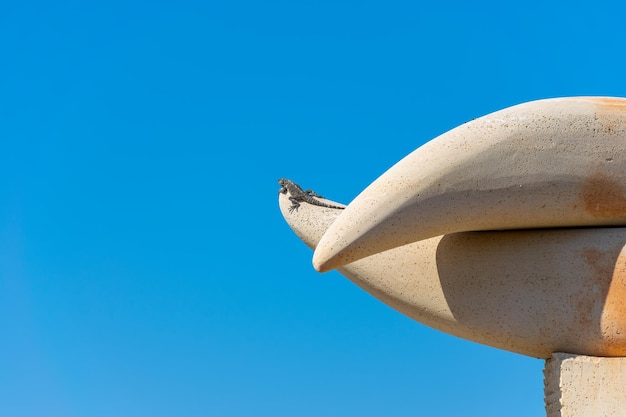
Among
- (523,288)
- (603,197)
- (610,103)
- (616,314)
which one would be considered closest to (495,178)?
(603,197)

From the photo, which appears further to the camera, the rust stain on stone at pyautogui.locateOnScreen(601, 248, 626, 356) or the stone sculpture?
the rust stain on stone at pyautogui.locateOnScreen(601, 248, 626, 356)

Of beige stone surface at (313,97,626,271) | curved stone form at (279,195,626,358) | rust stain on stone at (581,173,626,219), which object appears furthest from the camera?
curved stone form at (279,195,626,358)

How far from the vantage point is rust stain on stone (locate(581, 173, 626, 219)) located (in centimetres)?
923

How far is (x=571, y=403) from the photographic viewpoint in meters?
9.20

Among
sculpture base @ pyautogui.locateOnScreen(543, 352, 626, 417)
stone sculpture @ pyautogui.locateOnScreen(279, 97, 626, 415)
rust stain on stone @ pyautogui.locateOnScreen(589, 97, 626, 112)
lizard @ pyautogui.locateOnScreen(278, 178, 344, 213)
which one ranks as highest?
lizard @ pyautogui.locateOnScreen(278, 178, 344, 213)

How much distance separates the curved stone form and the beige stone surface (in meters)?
0.50

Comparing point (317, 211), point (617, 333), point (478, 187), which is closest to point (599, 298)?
point (617, 333)

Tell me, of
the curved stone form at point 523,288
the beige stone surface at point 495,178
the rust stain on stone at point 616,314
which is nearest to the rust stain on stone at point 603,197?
the beige stone surface at point 495,178

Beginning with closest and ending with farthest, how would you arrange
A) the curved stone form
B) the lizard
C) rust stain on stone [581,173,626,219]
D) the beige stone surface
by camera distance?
the beige stone surface, rust stain on stone [581,173,626,219], the curved stone form, the lizard

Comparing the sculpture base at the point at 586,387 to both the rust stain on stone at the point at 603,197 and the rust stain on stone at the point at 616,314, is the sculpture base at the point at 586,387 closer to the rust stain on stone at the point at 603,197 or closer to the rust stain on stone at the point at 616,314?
the rust stain on stone at the point at 616,314

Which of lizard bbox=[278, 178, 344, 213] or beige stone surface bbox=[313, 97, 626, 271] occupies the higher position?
lizard bbox=[278, 178, 344, 213]

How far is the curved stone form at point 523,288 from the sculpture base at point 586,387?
13 cm

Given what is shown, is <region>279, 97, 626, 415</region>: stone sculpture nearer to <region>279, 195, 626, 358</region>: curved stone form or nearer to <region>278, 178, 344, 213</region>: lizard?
<region>279, 195, 626, 358</region>: curved stone form

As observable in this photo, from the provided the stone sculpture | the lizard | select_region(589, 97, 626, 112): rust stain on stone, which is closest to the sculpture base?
the stone sculpture
